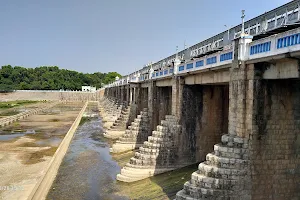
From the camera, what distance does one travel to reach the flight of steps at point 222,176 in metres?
11.7

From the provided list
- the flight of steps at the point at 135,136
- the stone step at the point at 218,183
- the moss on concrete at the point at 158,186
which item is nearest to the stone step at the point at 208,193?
the stone step at the point at 218,183

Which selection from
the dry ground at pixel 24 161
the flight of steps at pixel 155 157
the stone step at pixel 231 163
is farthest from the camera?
A: the flight of steps at pixel 155 157

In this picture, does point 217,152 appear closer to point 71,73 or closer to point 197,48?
point 197,48

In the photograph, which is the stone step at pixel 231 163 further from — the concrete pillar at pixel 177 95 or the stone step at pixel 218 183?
the concrete pillar at pixel 177 95

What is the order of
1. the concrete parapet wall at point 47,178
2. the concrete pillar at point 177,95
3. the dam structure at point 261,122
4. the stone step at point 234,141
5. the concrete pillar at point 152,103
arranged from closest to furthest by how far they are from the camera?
1. the dam structure at point 261,122
2. the stone step at point 234,141
3. the concrete parapet wall at point 47,178
4. the concrete pillar at point 177,95
5. the concrete pillar at point 152,103

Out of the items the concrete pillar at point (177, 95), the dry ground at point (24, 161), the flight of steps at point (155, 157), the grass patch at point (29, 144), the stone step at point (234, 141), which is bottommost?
the dry ground at point (24, 161)

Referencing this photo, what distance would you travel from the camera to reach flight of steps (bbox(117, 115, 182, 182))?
20.4 meters

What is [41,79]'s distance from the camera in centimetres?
15425

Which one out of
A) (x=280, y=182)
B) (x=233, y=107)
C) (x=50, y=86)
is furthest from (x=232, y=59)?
(x=50, y=86)

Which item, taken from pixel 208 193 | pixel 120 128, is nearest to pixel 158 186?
pixel 208 193

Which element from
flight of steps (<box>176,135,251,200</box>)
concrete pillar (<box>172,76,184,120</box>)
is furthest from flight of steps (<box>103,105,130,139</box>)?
flight of steps (<box>176,135,251,200</box>)

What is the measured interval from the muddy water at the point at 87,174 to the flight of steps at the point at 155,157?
144cm

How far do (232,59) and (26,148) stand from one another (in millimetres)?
23973

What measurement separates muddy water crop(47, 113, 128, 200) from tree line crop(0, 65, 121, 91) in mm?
114078
